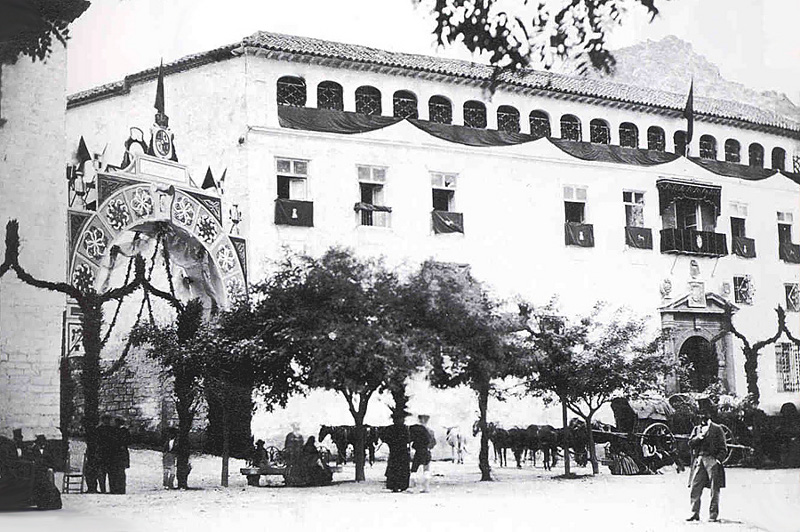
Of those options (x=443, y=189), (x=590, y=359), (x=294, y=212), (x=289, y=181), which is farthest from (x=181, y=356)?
(x=590, y=359)

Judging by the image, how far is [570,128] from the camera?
21.4 ft

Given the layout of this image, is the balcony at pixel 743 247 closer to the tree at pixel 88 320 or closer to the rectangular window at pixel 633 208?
the rectangular window at pixel 633 208

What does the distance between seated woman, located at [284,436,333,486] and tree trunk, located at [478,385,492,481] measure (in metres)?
0.85

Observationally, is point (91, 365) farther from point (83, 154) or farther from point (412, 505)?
point (412, 505)

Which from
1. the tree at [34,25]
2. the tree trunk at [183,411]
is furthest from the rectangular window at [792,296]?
the tree at [34,25]

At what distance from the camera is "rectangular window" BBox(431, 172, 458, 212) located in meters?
6.12

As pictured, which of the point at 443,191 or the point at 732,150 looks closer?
the point at 443,191

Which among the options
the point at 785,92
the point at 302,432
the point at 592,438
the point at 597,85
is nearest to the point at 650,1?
the point at 597,85

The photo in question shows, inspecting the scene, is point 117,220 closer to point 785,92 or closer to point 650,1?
point 650,1

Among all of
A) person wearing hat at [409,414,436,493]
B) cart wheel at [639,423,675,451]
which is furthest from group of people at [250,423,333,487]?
cart wheel at [639,423,675,451]

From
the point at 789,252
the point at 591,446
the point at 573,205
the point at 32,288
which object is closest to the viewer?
the point at 32,288

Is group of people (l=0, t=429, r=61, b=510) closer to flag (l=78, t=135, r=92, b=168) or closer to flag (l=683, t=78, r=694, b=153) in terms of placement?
flag (l=78, t=135, r=92, b=168)

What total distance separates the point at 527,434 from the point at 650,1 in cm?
249

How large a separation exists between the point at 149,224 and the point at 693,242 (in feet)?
10.4
